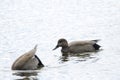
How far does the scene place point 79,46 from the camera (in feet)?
76.6

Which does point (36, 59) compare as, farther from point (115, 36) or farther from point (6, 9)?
point (6, 9)

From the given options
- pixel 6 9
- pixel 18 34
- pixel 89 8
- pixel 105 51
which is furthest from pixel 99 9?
pixel 105 51

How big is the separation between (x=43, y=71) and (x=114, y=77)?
2641 millimetres

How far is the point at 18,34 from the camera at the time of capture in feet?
85.3

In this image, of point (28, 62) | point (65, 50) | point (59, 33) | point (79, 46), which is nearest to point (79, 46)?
point (79, 46)

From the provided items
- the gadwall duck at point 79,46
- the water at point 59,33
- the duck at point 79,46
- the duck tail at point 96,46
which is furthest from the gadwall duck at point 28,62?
the duck tail at point 96,46

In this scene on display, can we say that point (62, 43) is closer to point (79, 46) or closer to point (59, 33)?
point (79, 46)

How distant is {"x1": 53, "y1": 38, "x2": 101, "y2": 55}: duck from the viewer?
76.2 ft

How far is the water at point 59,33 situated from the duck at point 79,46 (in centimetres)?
29

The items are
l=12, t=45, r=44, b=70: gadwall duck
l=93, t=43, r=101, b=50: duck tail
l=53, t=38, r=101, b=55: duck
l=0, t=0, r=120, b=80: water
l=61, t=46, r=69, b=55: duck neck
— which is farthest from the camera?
l=61, t=46, r=69, b=55: duck neck

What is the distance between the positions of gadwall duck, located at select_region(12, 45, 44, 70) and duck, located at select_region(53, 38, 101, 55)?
303 centimetres

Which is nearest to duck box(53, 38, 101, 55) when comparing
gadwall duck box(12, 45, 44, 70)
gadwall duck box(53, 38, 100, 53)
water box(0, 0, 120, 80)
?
gadwall duck box(53, 38, 100, 53)

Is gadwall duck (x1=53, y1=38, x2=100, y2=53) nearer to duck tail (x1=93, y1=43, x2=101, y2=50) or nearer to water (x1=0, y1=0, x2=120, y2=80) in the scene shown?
duck tail (x1=93, y1=43, x2=101, y2=50)

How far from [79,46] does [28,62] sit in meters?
3.79
